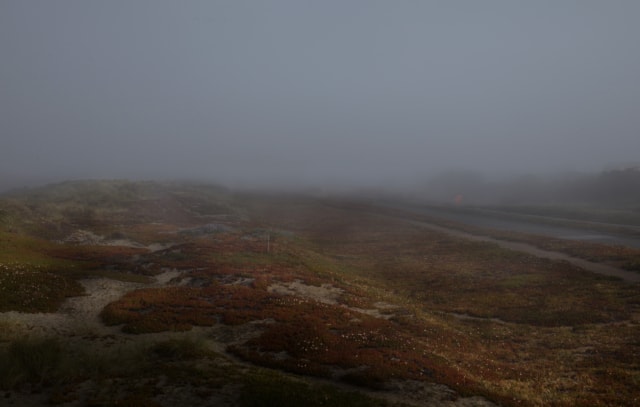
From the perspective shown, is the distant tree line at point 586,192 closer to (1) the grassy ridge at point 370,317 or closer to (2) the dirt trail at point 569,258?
(2) the dirt trail at point 569,258

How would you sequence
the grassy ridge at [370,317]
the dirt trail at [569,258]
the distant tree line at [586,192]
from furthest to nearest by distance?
the distant tree line at [586,192]
the dirt trail at [569,258]
the grassy ridge at [370,317]

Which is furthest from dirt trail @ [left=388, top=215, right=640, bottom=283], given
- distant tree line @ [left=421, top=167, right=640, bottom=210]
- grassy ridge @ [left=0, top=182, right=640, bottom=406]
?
distant tree line @ [left=421, top=167, right=640, bottom=210]

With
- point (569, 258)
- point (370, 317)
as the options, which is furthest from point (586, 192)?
point (370, 317)

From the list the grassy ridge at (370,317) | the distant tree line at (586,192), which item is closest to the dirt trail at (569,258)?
the grassy ridge at (370,317)

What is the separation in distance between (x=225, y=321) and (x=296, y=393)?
13.4m

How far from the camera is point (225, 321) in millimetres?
27156

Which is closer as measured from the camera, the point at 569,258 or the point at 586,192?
the point at 569,258

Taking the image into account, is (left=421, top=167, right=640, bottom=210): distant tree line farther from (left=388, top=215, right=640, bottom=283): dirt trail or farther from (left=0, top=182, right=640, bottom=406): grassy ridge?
(left=0, top=182, right=640, bottom=406): grassy ridge

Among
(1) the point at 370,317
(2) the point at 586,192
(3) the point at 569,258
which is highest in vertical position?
(2) the point at 586,192

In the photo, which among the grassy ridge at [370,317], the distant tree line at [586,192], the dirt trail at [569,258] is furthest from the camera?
the distant tree line at [586,192]

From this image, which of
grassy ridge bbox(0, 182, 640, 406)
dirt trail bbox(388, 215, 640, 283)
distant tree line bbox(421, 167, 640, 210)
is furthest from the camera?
distant tree line bbox(421, 167, 640, 210)

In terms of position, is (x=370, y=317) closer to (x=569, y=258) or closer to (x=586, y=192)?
(x=569, y=258)

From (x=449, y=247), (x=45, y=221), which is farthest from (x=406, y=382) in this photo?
(x=45, y=221)

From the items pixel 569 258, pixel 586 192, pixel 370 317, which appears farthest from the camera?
pixel 586 192
